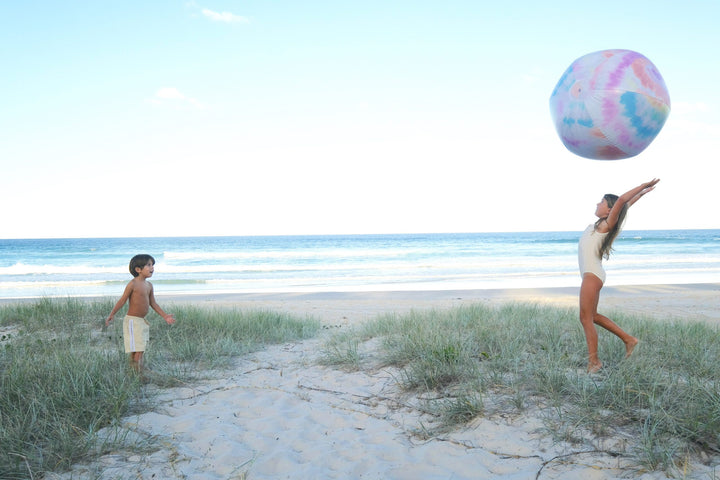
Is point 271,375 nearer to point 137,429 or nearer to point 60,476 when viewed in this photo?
point 137,429

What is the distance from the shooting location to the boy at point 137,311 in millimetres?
4723

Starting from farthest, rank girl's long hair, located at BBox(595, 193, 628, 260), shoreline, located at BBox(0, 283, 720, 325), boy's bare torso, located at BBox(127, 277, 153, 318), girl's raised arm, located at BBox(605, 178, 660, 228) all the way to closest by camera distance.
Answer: shoreline, located at BBox(0, 283, 720, 325), boy's bare torso, located at BBox(127, 277, 153, 318), girl's long hair, located at BBox(595, 193, 628, 260), girl's raised arm, located at BBox(605, 178, 660, 228)

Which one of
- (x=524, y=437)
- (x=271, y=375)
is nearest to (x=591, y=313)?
(x=524, y=437)

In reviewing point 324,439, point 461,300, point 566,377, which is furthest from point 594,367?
point 461,300

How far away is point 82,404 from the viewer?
3.68m

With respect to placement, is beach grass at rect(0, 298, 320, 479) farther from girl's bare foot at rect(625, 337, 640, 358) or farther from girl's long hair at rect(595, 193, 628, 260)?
girl's bare foot at rect(625, 337, 640, 358)

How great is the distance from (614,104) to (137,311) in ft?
16.0

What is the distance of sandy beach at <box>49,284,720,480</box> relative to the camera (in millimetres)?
3004

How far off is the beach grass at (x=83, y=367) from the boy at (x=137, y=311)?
203 mm

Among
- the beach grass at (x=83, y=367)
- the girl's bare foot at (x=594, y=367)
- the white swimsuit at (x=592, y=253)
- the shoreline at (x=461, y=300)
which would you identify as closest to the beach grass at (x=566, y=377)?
the girl's bare foot at (x=594, y=367)

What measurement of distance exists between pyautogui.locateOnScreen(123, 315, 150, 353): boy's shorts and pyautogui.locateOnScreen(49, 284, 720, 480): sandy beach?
1.77 ft

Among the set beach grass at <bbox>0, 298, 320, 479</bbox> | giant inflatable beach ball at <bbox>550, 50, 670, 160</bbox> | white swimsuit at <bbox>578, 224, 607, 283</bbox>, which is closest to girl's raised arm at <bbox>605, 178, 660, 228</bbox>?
white swimsuit at <bbox>578, 224, 607, 283</bbox>

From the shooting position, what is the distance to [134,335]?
4.73m

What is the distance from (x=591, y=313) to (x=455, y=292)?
10415 mm
